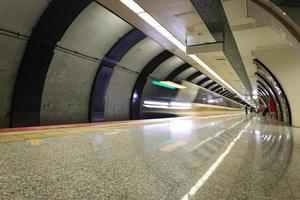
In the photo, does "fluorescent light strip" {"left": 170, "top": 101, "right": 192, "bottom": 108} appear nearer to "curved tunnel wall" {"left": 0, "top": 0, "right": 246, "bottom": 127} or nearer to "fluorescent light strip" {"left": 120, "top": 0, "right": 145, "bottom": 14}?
"curved tunnel wall" {"left": 0, "top": 0, "right": 246, "bottom": 127}

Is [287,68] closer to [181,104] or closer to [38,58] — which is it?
[38,58]

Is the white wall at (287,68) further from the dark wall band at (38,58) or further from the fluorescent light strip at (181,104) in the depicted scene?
the fluorescent light strip at (181,104)

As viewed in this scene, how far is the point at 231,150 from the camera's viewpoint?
3.57 meters

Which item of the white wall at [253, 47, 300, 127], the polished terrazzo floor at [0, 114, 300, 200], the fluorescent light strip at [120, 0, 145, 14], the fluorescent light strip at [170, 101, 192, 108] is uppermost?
the fluorescent light strip at [120, 0, 145, 14]

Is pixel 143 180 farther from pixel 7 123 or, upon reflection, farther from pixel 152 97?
pixel 152 97

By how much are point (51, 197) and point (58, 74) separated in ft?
24.5

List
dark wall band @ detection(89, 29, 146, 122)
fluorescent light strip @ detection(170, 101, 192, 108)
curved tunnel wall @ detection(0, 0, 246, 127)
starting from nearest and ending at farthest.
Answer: curved tunnel wall @ detection(0, 0, 246, 127)
dark wall band @ detection(89, 29, 146, 122)
fluorescent light strip @ detection(170, 101, 192, 108)

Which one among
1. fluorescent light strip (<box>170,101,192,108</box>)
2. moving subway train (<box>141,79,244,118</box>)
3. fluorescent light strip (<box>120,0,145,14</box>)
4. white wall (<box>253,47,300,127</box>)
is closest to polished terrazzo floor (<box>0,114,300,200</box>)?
fluorescent light strip (<box>120,0,145,14</box>)

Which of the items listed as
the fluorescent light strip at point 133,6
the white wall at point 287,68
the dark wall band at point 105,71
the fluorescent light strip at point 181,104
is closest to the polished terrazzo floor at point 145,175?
the fluorescent light strip at point 133,6

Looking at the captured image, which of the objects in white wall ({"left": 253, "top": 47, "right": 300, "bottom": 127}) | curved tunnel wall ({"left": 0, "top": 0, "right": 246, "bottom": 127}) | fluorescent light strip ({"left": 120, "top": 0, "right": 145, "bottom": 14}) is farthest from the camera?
white wall ({"left": 253, "top": 47, "right": 300, "bottom": 127})

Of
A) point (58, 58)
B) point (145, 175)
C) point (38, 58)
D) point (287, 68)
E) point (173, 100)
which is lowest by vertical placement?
point (145, 175)

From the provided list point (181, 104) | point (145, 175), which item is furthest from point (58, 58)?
point (181, 104)

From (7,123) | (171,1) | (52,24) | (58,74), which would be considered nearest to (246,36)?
(171,1)

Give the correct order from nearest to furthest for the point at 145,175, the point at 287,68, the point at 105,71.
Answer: the point at 145,175
the point at 287,68
the point at 105,71
